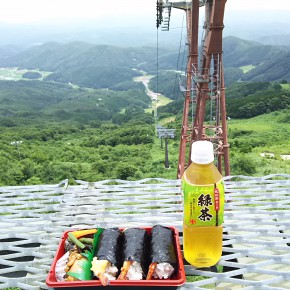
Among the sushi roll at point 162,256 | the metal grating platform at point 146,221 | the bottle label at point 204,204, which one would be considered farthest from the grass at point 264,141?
the bottle label at point 204,204

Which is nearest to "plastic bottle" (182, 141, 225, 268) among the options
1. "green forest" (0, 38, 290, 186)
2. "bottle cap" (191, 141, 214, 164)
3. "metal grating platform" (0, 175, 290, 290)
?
"bottle cap" (191, 141, 214, 164)

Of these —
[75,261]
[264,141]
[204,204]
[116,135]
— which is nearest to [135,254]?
[75,261]

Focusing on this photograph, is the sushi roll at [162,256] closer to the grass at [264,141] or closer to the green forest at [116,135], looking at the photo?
the grass at [264,141]

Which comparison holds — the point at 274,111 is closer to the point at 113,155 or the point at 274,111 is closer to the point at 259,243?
the point at 113,155

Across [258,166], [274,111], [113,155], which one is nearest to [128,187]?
[258,166]

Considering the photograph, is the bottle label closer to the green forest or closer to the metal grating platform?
the metal grating platform
